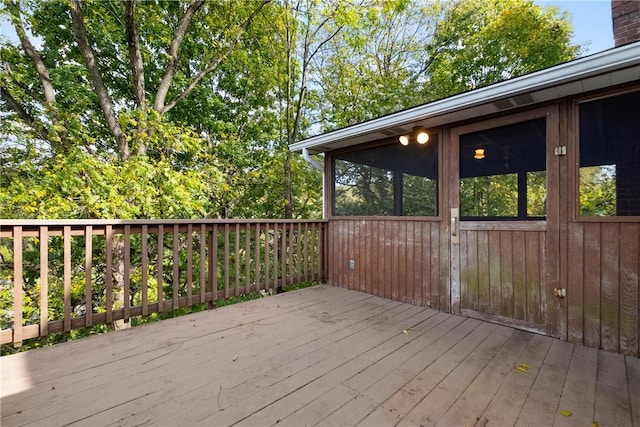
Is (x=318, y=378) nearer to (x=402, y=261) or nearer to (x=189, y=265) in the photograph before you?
(x=189, y=265)

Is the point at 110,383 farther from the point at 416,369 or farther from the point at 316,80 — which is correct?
the point at 316,80

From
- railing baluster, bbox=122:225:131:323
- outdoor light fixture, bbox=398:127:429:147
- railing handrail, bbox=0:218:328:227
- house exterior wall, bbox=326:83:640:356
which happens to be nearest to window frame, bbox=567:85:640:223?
house exterior wall, bbox=326:83:640:356

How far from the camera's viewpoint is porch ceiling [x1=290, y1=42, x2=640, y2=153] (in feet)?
6.39

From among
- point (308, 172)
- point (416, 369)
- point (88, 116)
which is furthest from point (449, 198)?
point (88, 116)

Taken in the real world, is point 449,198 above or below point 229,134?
below

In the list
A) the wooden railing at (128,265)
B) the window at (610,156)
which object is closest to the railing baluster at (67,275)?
the wooden railing at (128,265)

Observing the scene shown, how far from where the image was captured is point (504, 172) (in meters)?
2.73

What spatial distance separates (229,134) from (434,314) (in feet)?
21.9

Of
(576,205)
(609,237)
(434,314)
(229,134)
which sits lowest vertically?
(434,314)

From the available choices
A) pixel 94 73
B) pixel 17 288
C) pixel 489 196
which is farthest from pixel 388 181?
pixel 94 73

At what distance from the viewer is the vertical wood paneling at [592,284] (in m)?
2.24

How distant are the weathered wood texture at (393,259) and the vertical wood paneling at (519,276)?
60 centimetres

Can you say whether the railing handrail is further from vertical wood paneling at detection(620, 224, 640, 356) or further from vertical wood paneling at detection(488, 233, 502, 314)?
vertical wood paneling at detection(620, 224, 640, 356)

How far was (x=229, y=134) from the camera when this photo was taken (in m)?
7.62
